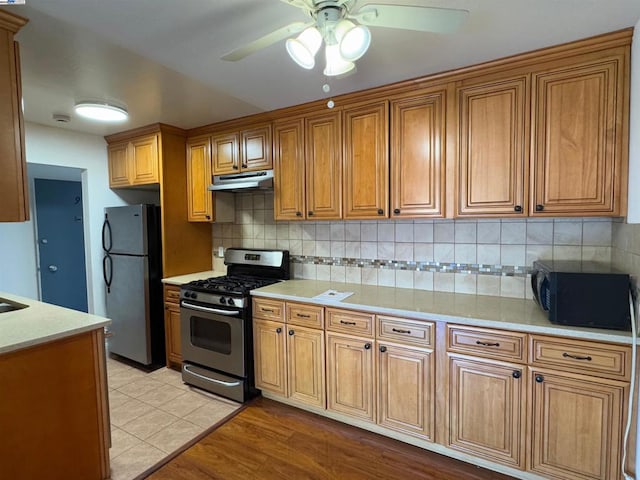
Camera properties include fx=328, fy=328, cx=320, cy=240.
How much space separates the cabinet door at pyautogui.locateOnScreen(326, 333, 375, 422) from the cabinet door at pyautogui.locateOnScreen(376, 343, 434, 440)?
76 millimetres

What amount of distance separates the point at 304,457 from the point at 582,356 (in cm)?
164

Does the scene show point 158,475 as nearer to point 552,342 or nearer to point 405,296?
point 405,296

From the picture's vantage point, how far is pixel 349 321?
2217 millimetres

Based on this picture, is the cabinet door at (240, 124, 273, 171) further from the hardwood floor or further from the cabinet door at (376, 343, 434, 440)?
the hardwood floor

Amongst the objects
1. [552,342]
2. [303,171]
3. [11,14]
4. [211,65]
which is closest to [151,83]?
[211,65]

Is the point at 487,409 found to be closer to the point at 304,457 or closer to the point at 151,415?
the point at 304,457

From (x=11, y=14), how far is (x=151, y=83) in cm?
81

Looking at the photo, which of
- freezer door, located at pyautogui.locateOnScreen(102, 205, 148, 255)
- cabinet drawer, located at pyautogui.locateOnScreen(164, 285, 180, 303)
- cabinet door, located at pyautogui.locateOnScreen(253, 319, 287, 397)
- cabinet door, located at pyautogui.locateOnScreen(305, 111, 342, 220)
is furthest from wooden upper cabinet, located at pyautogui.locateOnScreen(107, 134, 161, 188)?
cabinet door, located at pyautogui.locateOnScreen(253, 319, 287, 397)

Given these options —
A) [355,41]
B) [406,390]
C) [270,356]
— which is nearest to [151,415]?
[270,356]

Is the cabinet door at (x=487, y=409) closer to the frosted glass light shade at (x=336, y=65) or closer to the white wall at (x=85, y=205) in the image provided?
the frosted glass light shade at (x=336, y=65)

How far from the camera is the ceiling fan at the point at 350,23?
111cm

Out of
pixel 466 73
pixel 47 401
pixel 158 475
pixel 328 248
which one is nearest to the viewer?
pixel 47 401

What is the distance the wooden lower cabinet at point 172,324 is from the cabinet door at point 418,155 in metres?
2.22

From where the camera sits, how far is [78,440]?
1.70 meters
